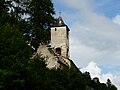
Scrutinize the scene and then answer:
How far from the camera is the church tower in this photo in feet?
239

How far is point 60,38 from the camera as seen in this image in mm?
74250

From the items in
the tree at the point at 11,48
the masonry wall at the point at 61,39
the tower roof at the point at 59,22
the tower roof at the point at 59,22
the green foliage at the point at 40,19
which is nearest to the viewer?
the tree at the point at 11,48

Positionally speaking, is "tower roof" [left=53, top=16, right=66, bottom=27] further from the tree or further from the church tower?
the tree

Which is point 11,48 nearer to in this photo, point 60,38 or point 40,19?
point 40,19

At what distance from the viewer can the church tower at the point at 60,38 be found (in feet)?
239

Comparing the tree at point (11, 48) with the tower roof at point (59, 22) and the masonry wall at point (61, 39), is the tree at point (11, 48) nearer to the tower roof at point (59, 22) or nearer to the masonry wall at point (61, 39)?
the masonry wall at point (61, 39)

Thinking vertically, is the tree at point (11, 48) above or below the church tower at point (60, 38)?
below

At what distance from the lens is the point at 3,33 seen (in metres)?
40.5

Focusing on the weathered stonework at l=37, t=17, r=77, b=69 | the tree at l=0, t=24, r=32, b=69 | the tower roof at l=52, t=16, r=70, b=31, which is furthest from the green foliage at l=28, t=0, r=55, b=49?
the tree at l=0, t=24, r=32, b=69

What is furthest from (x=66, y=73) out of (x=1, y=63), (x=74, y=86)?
(x=1, y=63)

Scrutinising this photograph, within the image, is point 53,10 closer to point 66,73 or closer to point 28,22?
point 28,22

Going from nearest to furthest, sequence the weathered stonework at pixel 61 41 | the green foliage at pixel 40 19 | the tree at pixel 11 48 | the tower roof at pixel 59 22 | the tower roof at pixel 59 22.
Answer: the tree at pixel 11 48 → the green foliage at pixel 40 19 → the weathered stonework at pixel 61 41 → the tower roof at pixel 59 22 → the tower roof at pixel 59 22

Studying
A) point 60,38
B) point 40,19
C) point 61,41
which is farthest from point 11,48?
point 60,38

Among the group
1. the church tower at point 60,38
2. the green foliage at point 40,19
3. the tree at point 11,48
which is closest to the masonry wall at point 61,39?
the church tower at point 60,38
